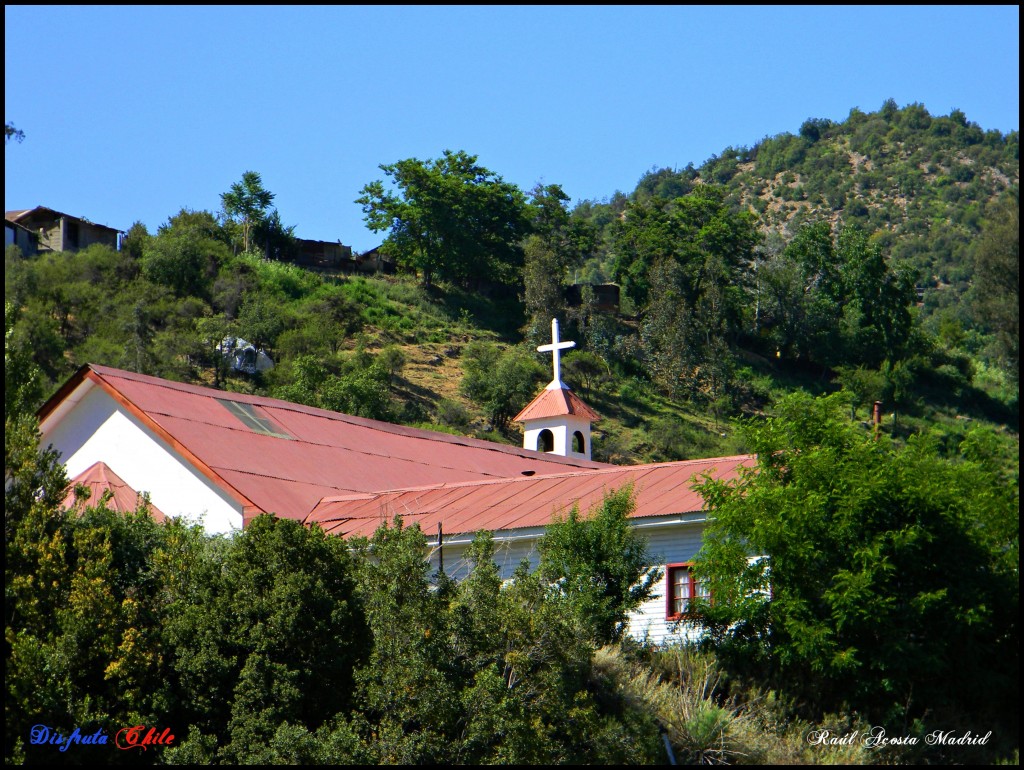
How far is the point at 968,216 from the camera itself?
404 ft

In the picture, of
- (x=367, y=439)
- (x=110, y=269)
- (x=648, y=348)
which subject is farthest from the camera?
(x=648, y=348)

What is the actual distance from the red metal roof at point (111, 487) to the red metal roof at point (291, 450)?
1.09m

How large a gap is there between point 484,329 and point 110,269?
17.6 m

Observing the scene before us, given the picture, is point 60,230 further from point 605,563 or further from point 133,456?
point 605,563

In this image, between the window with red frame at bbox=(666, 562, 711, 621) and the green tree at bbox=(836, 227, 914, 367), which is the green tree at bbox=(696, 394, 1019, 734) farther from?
the green tree at bbox=(836, 227, 914, 367)

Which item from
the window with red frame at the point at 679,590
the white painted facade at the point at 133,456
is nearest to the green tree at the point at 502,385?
the white painted facade at the point at 133,456

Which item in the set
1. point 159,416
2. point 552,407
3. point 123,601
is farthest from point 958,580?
point 552,407

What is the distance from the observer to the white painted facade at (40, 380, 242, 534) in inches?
939

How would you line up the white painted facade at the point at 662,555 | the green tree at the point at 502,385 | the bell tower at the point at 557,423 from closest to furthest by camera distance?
the white painted facade at the point at 662,555
the bell tower at the point at 557,423
the green tree at the point at 502,385

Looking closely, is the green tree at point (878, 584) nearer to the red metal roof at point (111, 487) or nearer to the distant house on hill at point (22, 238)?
the red metal roof at point (111, 487)

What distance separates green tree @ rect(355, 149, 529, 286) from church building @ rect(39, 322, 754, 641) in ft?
137

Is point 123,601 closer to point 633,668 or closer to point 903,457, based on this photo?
point 633,668

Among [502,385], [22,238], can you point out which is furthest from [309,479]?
[22,238]

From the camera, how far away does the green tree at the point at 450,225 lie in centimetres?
7138
